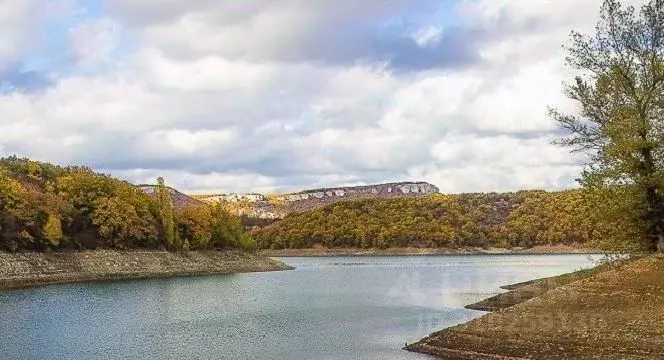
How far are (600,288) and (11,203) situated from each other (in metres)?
88.3

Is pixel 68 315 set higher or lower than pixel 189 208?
lower

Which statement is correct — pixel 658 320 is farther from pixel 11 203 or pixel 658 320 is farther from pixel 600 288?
pixel 11 203

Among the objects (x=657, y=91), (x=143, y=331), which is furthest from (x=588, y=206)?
(x=143, y=331)

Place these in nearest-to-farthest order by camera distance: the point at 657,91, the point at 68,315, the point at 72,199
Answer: the point at 657,91, the point at 68,315, the point at 72,199

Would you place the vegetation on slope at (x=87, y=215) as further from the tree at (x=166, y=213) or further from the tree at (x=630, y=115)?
the tree at (x=630, y=115)

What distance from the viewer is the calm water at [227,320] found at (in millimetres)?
38281

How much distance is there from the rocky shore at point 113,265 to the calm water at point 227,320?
818cm

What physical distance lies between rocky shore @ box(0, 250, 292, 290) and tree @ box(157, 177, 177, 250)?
322cm

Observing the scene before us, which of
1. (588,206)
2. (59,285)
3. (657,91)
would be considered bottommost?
(59,285)

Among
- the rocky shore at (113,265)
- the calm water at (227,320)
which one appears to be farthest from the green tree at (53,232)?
the calm water at (227,320)

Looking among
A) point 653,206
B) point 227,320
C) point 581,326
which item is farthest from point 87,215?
point 581,326

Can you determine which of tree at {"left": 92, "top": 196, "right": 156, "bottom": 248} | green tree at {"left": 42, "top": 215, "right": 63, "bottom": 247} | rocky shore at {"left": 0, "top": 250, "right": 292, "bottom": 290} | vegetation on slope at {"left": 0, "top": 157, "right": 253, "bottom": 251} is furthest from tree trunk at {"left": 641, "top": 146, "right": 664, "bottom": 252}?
tree at {"left": 92, "top": 196, "right": 156, "bottom": 248}

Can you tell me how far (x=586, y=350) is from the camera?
28.9 m

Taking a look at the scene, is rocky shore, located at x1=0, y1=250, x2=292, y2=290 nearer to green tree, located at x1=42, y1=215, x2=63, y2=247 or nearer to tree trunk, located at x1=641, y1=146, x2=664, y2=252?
green tree, located at x1=42, y1=215, x2=63, y2=247
